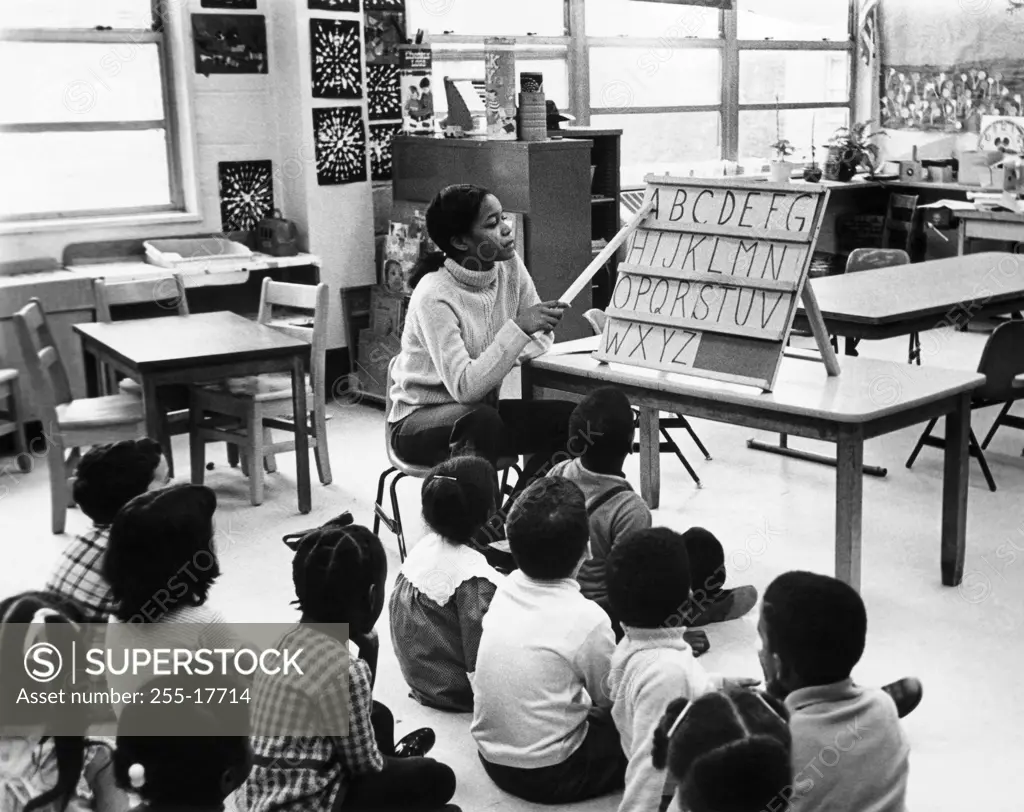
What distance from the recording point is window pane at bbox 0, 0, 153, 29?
19.2 feet

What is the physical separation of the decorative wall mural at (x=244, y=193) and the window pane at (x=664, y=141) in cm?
259

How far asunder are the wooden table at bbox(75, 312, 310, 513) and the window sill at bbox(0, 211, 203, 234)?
47.1 inches

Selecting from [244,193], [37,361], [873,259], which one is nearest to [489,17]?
[244,193]

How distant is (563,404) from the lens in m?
3.99

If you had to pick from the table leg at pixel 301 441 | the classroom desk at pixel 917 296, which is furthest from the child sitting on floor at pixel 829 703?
the table leg at pixel 301 441

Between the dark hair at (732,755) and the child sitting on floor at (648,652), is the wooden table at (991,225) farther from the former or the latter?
the dark hair at (732,755)

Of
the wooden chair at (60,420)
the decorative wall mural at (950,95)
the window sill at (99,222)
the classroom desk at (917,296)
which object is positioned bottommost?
the wooden chair at (60,420)

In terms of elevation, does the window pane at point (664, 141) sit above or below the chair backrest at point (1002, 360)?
above

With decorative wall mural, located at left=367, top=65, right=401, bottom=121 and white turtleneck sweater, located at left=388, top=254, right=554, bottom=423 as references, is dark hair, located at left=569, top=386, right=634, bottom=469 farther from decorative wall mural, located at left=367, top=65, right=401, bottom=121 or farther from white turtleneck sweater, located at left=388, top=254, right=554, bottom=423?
decorative wall mural, located at left=367, top=65, right=401, bottom=121

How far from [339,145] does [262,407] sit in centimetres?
217

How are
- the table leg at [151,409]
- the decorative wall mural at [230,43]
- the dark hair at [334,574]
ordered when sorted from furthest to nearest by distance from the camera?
the decorative wall mural at [230,43]
the table leg at [151,409]
the dark hair at [334,574]

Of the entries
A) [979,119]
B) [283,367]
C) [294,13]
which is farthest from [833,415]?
[979,119]

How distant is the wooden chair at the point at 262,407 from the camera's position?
15.6 feet

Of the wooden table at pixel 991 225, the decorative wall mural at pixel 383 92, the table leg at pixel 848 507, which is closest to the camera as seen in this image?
the table leg at pixel 848 507
